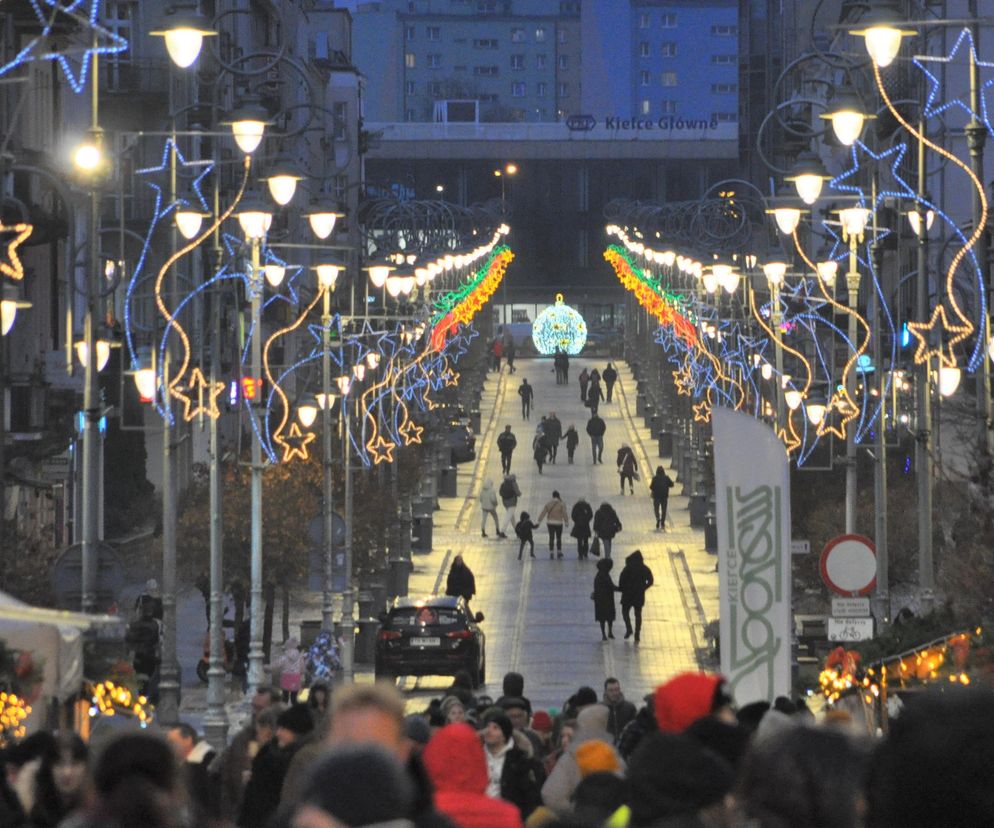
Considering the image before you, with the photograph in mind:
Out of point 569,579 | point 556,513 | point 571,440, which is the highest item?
point 571,440

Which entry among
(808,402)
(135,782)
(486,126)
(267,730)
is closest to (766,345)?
(808,402)

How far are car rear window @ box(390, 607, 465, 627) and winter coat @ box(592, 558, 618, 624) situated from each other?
15.4ft

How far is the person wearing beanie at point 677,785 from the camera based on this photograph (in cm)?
738

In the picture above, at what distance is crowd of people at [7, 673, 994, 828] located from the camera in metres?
5.32

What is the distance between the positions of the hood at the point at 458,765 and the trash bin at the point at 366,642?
31.1 m

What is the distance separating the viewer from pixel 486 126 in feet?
552

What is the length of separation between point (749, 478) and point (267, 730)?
4.60m

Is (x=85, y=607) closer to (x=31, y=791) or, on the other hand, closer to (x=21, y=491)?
(x=31, y=791)

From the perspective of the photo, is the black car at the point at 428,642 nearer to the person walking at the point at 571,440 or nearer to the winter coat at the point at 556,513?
the winter coat at the point at 556,513

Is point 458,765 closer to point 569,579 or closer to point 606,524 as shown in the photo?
point 569,579

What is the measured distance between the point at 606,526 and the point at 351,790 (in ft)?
148

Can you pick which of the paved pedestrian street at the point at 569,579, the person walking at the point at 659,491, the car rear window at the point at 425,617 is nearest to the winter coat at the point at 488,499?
the paved pedestrian street at the point at 569,579

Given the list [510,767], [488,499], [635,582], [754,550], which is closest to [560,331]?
[488,499]

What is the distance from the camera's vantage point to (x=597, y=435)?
70.0 meters
